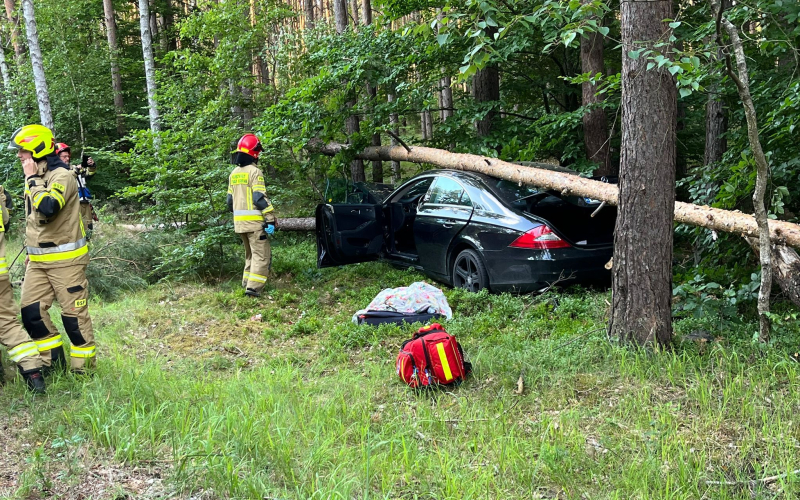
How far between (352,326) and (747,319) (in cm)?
368

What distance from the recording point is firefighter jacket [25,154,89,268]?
470 cm

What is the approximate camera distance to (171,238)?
9.12 m

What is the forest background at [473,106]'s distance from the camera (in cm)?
492

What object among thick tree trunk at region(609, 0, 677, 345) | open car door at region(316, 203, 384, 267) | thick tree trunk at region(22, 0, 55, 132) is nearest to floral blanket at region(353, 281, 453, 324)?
open car door at region(316, 203, 384, 267)

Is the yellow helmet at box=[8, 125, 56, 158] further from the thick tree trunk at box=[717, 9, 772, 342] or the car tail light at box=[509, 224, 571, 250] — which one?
the thick tree trunk at box=[717, 9, 772, 342]

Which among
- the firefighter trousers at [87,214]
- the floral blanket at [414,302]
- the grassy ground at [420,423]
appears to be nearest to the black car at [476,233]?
the floral blanket at [414,302]

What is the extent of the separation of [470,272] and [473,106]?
12.3 ft

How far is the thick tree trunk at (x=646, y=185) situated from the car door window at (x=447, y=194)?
275 centimetres

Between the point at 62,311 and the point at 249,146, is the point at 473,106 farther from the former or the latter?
the point at 62,311

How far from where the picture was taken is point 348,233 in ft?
26.8

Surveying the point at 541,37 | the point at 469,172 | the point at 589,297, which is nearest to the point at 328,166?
the point at 469,172

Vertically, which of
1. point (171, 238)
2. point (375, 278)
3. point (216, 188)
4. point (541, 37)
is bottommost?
point (375, 278)

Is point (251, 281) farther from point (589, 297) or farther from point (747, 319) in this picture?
point (747, 319)

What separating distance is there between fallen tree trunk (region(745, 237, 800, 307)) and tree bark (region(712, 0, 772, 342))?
43 centimetres
